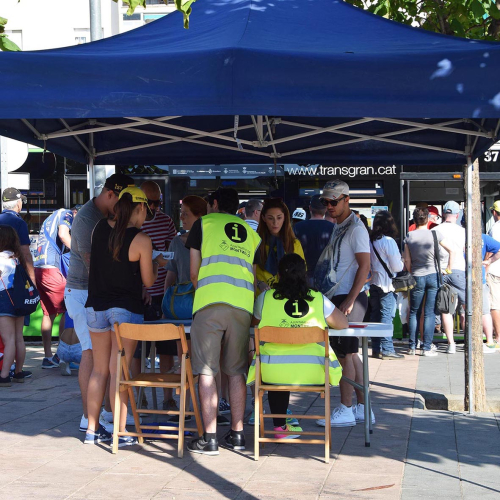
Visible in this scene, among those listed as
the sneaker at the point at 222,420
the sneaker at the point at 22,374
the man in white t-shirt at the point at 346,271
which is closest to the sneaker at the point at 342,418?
the man in white t-shirt at the point at 346,271

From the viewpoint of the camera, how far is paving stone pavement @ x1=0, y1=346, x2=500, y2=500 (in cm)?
465

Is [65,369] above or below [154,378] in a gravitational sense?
below

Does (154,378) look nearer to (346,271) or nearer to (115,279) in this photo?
(115,279)

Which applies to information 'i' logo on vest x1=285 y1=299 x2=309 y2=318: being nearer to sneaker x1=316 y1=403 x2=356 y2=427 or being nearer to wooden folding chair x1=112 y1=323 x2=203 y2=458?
wooden folding chair x1=112 y1=323 x2=203 y2=458

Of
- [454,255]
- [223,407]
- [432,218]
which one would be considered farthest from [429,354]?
[223,407]

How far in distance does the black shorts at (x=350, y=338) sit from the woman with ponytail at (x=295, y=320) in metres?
0.66

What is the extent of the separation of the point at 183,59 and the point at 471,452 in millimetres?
3285

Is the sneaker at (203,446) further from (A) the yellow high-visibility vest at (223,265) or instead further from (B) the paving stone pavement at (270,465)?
(A) the yellow high-visibility vest at (223,265)

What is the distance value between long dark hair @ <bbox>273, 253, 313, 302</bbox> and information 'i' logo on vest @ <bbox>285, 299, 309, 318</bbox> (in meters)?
Result: 0.03

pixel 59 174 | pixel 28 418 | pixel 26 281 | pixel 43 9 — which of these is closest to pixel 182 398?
pixel 28 418

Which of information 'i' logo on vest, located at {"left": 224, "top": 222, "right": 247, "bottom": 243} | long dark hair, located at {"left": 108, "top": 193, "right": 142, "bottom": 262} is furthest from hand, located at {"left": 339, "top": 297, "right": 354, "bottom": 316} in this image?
long dark hair, located at {"left": 108, "top": 193, "right": 142, "bottom": 262}

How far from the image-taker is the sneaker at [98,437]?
5762mm

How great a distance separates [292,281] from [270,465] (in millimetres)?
1212

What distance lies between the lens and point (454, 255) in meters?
10.1
